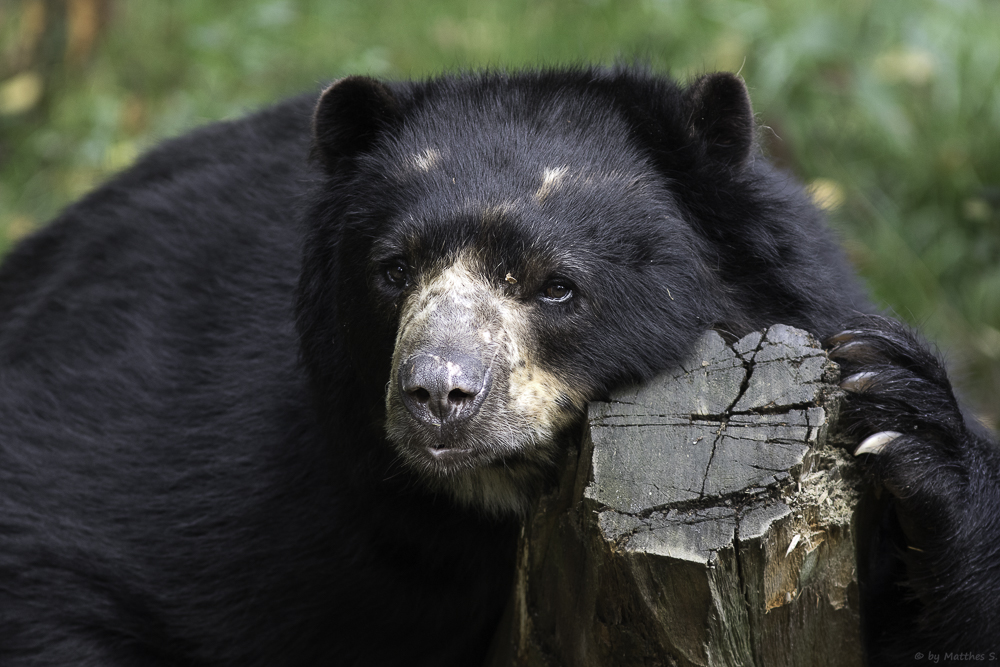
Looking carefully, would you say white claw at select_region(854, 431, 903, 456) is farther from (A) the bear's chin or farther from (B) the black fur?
(A) the bear's chin

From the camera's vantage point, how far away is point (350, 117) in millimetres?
3721

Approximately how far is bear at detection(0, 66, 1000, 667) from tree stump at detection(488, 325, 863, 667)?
0.59 ft

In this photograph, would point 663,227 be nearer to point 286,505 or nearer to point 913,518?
point 913,518

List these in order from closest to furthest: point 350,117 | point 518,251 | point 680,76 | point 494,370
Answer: point 494,370, point 518,251, point 350,117, point 680,76

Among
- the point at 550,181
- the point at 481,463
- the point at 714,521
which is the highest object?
the point at 550,181

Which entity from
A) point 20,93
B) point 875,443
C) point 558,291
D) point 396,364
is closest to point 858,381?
point 875,443

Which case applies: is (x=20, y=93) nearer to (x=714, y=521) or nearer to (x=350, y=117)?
(x=350, y=117)

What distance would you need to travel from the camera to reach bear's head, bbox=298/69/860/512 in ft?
9.88

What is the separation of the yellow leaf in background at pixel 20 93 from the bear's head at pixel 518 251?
5562mm

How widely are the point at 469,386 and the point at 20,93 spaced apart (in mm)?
6800

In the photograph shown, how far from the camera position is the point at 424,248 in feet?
10.6

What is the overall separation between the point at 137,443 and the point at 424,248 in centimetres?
187

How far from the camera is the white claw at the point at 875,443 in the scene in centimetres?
287

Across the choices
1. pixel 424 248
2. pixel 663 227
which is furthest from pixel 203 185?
pixel 663 227
